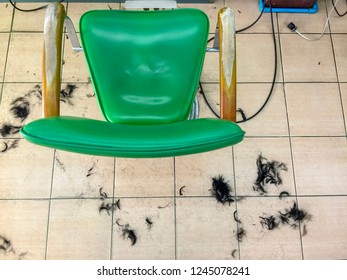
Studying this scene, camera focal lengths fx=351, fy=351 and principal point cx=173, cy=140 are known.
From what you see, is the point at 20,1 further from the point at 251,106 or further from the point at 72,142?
the point at 72,142

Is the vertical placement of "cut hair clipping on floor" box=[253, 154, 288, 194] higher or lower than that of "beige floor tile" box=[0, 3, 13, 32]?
lower

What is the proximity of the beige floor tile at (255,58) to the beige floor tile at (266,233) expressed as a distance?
0.59 meters

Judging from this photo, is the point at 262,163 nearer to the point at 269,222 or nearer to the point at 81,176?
the point at 269,222

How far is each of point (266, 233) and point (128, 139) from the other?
1.12 metres

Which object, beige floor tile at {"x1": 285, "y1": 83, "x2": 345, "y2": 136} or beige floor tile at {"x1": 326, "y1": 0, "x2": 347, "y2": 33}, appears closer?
beige floor tile at {"x1": 285, "y1": 83, "x2": 345, "y2": 136}

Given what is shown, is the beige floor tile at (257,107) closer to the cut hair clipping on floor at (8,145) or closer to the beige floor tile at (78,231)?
the beige floor tile at (78,231)

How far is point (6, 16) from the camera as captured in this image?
1.78 meters

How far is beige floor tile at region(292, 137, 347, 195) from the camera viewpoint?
1.56 meters

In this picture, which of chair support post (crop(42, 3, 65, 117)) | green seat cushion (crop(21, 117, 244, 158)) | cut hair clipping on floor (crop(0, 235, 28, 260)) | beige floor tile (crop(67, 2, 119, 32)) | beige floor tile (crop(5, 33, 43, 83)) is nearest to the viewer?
green seat cushion (crop(21, 117, 244, 158))

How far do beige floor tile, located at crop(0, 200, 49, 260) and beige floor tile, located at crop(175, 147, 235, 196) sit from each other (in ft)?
1.94

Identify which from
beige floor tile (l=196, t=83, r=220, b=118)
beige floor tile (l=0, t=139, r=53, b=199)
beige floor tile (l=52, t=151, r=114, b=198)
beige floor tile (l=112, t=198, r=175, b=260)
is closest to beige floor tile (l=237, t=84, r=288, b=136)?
beige floor tile (l=196, t=83, r=220, b=118)

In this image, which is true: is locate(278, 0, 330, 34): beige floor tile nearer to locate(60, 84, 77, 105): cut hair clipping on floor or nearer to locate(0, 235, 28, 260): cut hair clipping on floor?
locate(60, 84, 77, 105): cut hair clipping on floor
